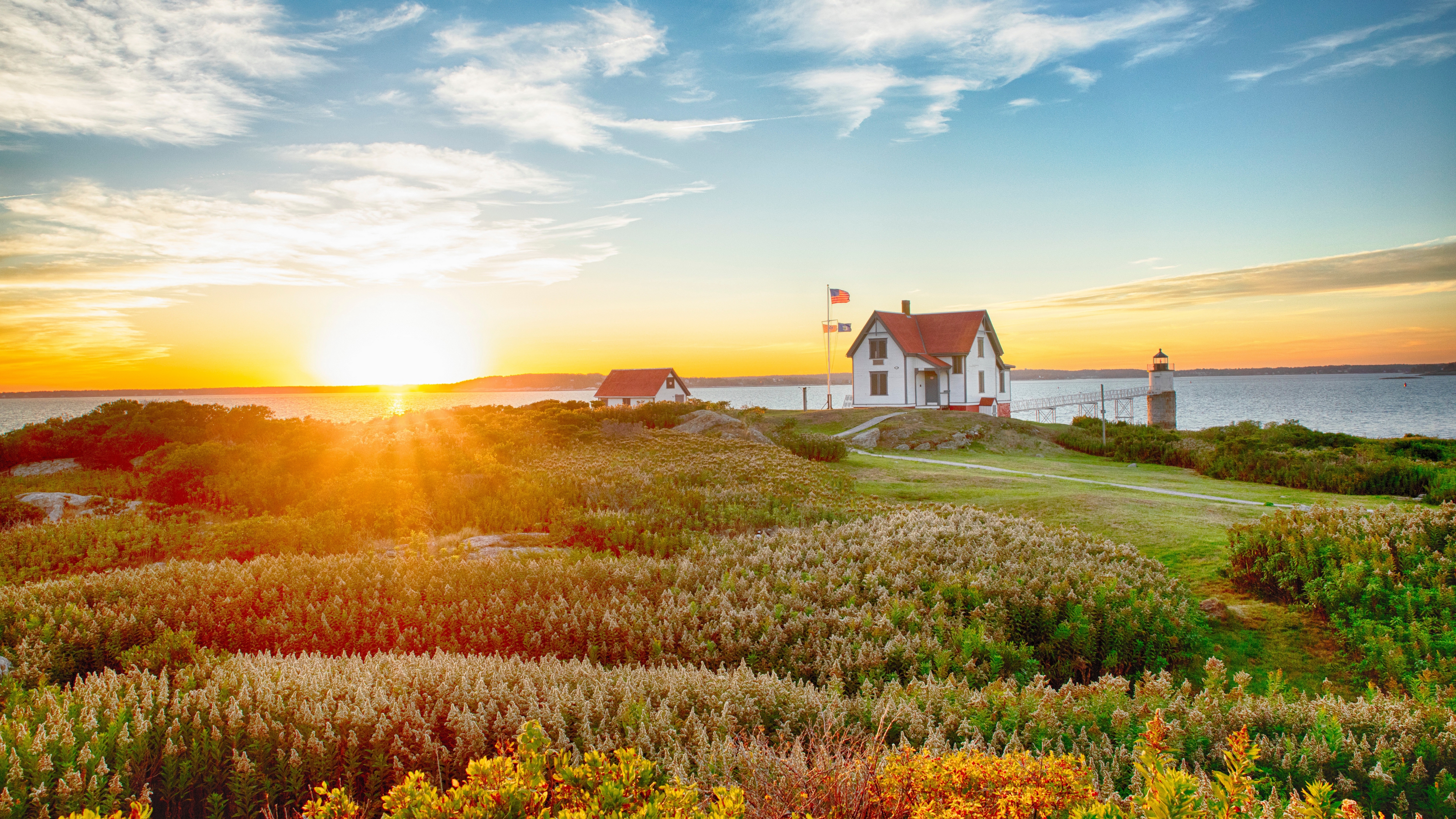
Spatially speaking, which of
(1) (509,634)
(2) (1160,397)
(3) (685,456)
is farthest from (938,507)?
(2) (1160,397)

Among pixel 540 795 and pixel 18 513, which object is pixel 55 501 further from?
pixel 540 795

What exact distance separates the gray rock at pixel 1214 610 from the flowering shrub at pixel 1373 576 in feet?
3.05

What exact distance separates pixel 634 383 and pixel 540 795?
5813 cm

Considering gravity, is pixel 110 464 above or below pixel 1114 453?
above

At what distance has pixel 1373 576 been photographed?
7.81m

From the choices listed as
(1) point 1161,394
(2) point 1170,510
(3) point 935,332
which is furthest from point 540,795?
(1) point 1161,394

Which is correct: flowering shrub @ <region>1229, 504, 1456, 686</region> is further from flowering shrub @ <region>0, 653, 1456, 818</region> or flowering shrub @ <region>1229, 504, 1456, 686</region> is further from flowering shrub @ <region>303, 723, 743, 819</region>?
flowering shrub @ <region>303, 723, 743, 819</region>

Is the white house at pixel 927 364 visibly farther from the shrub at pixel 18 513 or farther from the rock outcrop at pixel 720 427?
the shrub at pixel 18 513

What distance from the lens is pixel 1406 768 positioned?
4.00 meters

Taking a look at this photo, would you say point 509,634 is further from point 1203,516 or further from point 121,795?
point 1203,516

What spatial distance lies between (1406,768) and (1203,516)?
32.6ft

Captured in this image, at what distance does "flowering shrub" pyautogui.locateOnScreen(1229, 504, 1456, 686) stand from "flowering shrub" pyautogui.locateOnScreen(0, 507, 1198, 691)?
1.52 metres

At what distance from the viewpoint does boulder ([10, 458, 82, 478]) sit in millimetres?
17016

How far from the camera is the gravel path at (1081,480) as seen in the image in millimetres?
15219
